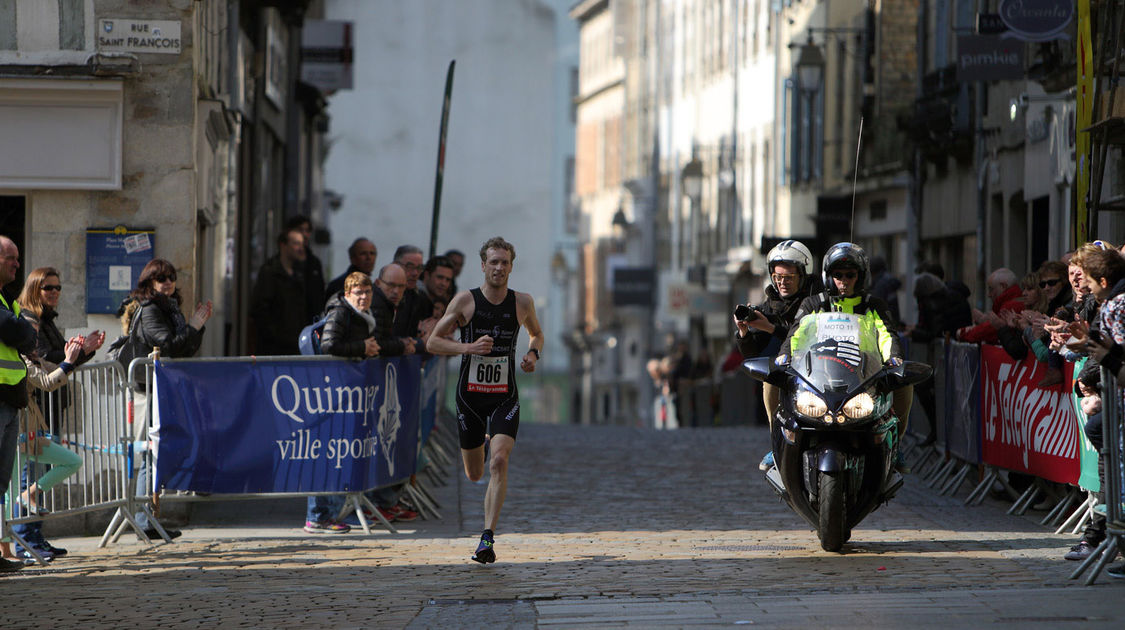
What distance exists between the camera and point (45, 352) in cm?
1246

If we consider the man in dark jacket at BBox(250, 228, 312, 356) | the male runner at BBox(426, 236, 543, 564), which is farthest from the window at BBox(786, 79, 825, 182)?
the male runner at BBox(426, 236, 543, 564)

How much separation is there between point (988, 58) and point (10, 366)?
50.0 ft

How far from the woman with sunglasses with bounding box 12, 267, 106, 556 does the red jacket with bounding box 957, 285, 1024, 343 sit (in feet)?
21.6

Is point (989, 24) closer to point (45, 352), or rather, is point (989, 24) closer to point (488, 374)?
point (488, 374)

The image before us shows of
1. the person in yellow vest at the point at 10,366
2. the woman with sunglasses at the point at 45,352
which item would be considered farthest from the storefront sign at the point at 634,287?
the person in yellow vest at the point at 10,366

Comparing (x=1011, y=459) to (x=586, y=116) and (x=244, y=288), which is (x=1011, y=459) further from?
(x=586, y=116)

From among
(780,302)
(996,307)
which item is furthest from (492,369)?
(996,307)

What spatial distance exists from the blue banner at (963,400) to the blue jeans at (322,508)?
191 inches

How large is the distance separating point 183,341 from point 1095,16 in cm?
1096

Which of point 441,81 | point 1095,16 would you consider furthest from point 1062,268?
point 441,81

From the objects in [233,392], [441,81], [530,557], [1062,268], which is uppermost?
[441,81]

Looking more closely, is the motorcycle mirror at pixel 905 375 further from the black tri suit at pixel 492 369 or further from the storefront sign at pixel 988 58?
the storefront sign at pixel 988 58

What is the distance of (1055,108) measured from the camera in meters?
23.4

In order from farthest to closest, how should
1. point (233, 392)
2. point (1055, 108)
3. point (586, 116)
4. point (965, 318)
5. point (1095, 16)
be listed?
point (586, 116) → point (1055, 108) → point (1095, 16) → point (965, 318) → point (233, 392)
